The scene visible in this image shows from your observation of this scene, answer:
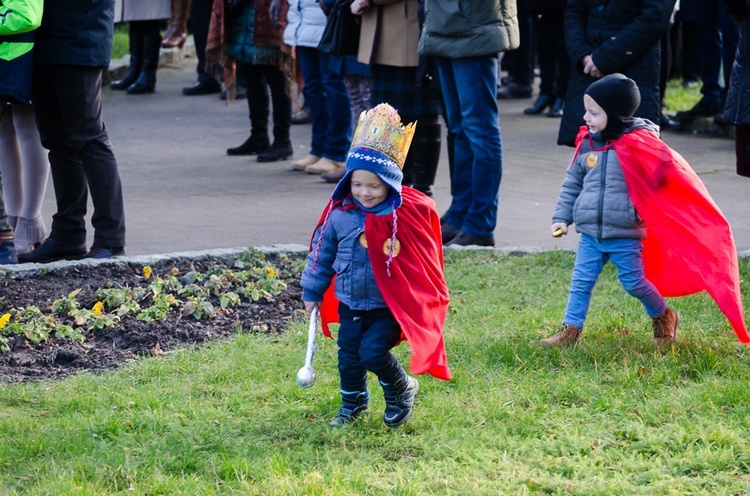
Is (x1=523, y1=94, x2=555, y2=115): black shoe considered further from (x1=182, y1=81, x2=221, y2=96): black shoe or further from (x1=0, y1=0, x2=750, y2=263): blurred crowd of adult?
(x1=182, y1=81, x2=221, y2=96): black shoe

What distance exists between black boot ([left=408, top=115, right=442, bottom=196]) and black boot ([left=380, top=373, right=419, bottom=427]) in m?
3.56

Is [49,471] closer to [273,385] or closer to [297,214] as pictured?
[273,385]

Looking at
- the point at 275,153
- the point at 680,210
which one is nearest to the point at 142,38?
the point at 275,153

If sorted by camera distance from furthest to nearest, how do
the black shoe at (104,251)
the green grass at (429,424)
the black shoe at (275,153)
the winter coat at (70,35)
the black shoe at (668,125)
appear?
the black shoe at (668,125)
the black shoe at (275,153)
the black shoe at (104,251)
the winter coat at (70,35)
the green grass at (429,424)

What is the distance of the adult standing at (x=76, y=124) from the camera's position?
6.27 meters

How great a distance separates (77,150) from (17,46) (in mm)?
680

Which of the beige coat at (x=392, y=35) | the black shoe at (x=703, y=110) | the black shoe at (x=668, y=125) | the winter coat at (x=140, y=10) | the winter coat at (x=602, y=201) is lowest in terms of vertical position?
the black shoe at (x=668, y=125)

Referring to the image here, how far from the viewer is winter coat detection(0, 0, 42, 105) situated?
Answer: 235 inches

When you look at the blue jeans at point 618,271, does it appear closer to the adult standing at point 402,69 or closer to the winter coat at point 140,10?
the adult standing at point 402,69

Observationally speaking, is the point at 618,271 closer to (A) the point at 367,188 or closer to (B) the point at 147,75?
(A) the point at 367,188

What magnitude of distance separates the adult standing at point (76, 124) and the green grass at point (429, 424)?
168 cm

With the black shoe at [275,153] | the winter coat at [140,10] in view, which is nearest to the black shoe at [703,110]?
the black shoe at [275,153]

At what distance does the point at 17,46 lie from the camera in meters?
6.12

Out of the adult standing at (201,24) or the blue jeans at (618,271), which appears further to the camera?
the adult standing at (201,24)
